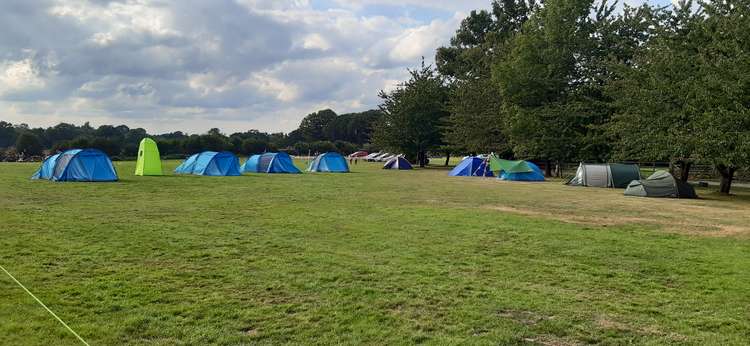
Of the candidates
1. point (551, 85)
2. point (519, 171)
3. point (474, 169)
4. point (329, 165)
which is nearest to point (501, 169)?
point (519, 171)

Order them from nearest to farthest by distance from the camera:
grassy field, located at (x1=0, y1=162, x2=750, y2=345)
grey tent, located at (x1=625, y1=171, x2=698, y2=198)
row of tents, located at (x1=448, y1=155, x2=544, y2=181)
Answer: grassy field, located at (x1=0, y1=162, x2=750, y2=345) → grey tent, located at (x1=625, y1=171, x2=698, y2=198) → row of tents, located at (x1=448, y1=155, x2=544, y2=181)

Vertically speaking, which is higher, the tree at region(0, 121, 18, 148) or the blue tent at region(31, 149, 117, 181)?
the tree at region(0, 121, 18, 148)

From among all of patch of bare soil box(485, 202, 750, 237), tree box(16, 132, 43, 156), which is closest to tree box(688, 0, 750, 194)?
patch of bare soil box(485, 202, 750, 237)

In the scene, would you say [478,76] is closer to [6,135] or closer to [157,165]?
[157,165]

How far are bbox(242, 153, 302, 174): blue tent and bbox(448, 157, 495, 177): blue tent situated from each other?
10.7m

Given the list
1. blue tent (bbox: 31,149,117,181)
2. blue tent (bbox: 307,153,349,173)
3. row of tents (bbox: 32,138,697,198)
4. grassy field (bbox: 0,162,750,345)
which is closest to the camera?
grassy field (bbox: 0,162,750,345)

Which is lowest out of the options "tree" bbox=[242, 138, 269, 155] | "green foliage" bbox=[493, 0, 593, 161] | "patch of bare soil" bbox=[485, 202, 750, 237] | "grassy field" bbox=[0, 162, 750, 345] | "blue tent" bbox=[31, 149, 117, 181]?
"grassy field" bbox=[0, 162, 750, 345]

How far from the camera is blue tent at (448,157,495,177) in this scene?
112ft

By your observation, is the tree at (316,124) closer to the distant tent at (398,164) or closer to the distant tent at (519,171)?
the distant tent at (398,164)

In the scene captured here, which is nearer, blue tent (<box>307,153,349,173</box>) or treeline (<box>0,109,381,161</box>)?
blue tent (<box>307,153,349,173</box>)

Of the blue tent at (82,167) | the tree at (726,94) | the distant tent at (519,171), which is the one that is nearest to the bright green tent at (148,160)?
the blue tent at (82,167)

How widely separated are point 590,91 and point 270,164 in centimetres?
2007

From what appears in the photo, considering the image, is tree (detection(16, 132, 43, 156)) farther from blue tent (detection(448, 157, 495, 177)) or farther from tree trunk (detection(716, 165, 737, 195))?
tree trunk (detection(716, 165, 737, 195))

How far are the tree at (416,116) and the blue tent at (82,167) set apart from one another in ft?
102
